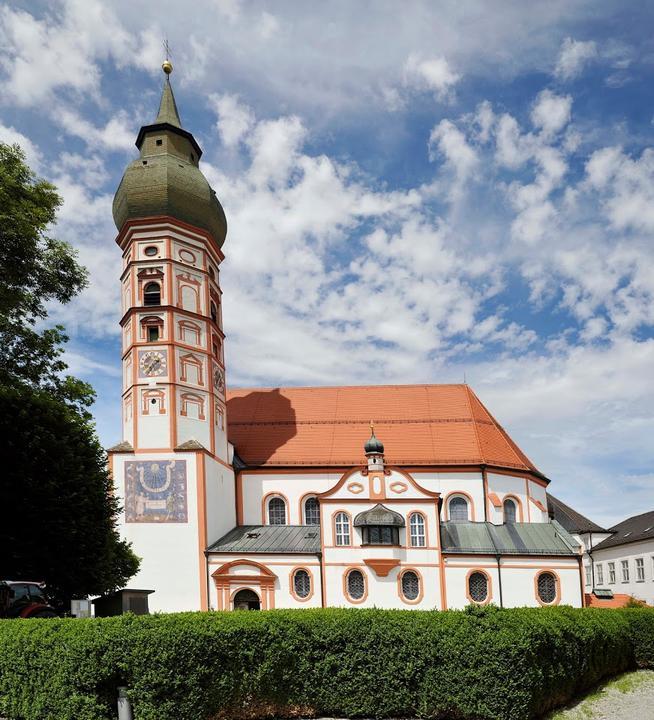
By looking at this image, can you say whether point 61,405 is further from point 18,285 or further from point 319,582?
point 319,582

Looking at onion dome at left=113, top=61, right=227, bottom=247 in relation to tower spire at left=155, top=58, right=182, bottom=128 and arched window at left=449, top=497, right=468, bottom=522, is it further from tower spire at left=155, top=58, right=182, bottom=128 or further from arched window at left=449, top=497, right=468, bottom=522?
arched window at left=449, top=497, right=468, bottom=522

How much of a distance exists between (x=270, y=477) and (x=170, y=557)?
7.59 m

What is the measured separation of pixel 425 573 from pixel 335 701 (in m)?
19.4

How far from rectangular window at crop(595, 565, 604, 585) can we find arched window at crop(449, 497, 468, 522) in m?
24.1

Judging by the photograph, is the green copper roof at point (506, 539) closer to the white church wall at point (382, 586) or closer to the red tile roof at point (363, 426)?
the white church wall at point (382, 586)

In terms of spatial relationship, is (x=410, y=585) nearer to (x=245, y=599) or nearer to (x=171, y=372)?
(x=245, y=599)

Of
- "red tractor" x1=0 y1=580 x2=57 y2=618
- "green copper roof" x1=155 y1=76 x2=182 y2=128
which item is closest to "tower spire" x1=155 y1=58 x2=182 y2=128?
"green copper roof" x1=155 y1=76 x2=182 y2=128

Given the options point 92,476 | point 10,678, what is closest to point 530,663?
point 10,678

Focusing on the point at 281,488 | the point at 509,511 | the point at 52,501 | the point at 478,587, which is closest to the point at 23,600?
the point at 52,501

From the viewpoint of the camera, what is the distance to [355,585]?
34.1 m

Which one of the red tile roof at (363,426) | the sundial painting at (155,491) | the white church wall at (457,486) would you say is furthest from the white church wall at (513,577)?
the sundial painting at (155,491)

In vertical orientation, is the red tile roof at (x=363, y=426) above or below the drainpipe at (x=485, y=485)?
above

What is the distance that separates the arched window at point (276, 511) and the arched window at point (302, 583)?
470cm

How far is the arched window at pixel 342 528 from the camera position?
34969 mm
